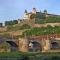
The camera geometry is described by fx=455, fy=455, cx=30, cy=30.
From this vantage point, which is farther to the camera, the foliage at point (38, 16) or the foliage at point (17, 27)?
the foliage at point (38, 16)

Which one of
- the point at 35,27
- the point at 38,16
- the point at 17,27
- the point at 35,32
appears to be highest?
the point at 38,16

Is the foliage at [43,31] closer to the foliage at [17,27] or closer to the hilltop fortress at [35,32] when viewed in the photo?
the hilltop fortress at [35,32]

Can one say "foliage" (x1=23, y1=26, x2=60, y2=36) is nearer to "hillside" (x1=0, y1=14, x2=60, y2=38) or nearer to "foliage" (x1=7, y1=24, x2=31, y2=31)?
"hillside" (x1=0, y1=14, x2=60, y2=38)

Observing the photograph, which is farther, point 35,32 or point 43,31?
point 43,31

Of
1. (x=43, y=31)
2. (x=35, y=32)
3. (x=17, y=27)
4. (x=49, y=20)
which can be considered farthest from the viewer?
(x=49, y=20)

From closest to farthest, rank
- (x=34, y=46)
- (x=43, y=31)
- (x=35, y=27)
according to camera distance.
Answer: (x=34, y=46) → (x=43, y=31) → (x=35, y=27)

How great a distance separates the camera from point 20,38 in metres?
86.6

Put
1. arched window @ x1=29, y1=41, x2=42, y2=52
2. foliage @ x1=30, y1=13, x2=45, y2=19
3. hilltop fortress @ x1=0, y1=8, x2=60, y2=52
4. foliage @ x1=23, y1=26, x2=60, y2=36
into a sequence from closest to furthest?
hilltop fortress @ x1=0, y1=8, x2=60, y2=52 → arched window @ x1=29, y1=41, x2=42, y2=52 → foliage @ x1=23, y1=26, x2=60, y2=36 → foliage @ x1=30, y1=13, x2=45, y2=19

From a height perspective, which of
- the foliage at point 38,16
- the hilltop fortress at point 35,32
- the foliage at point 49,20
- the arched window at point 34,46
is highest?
the foliage at point 38,16

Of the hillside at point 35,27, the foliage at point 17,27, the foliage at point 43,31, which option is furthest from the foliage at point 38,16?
the foliage at point 43,31

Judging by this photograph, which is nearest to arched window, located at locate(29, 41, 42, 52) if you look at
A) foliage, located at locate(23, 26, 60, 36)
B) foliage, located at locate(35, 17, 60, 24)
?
foliage, located at locate(23, 26, 60, 36)

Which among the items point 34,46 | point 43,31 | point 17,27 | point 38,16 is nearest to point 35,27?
point 17,27

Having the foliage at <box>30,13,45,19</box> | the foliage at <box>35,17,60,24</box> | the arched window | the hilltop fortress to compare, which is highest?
the foliage at <box>30,13,45,19</box>

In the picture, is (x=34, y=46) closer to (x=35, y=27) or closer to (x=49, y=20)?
(x=35, y=27)
